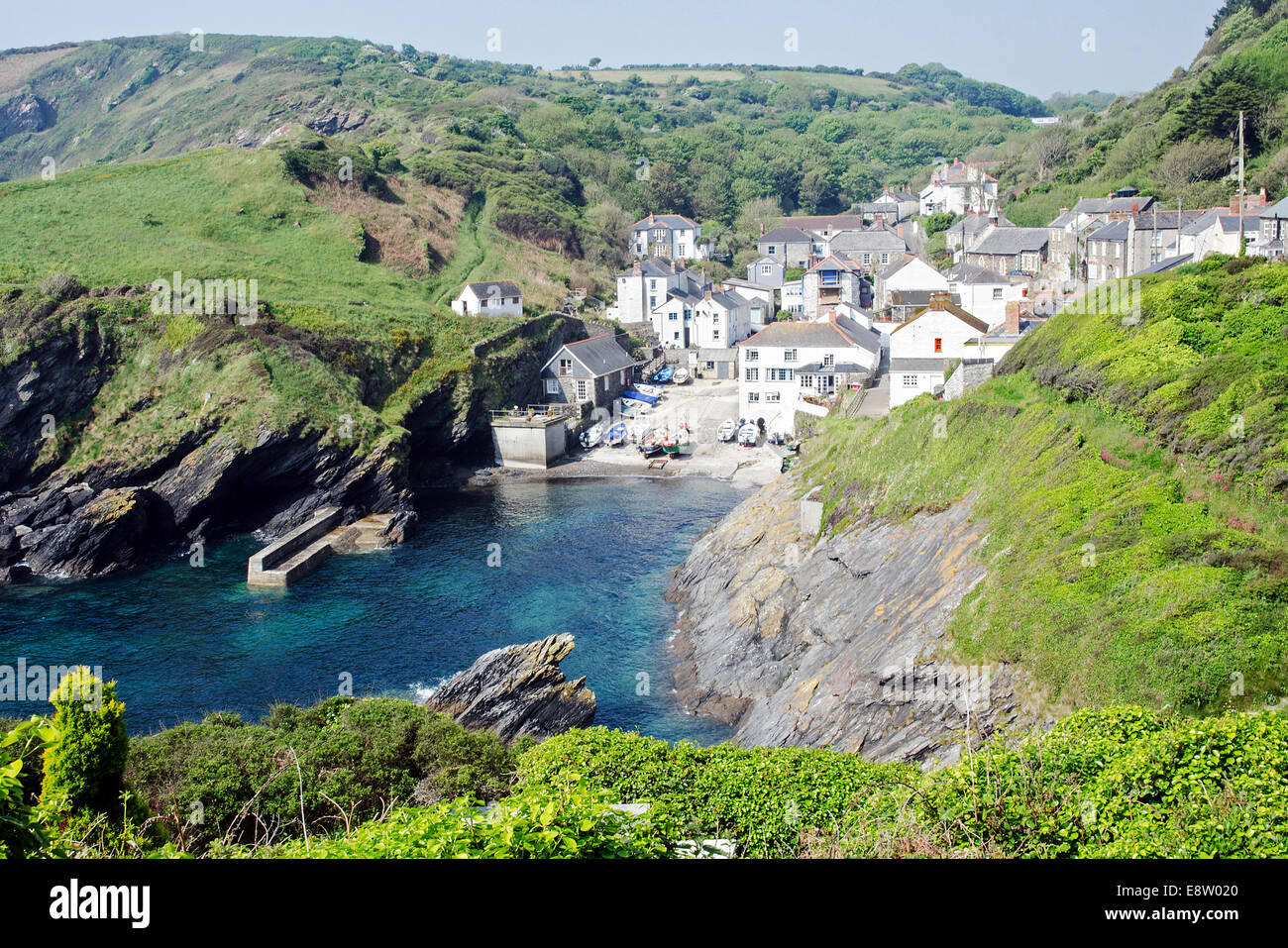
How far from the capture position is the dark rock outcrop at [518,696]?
90.5 feet

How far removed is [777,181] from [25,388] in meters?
118

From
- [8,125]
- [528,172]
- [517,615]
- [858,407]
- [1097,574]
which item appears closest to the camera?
[1097,574]

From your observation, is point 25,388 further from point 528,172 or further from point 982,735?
point 528,172

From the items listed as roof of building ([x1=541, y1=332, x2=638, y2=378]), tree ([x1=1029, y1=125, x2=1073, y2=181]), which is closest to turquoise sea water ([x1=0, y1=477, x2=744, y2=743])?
roof of building ([x1=541, y1=332, x2=638, y2=378])

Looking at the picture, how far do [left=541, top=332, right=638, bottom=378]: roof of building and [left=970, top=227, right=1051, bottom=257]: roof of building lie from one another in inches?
1247

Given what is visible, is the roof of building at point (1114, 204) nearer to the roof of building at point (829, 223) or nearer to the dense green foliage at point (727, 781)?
the roof of building at point (829, 223)

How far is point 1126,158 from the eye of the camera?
279 ft

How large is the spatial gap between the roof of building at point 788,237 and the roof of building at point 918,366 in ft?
210

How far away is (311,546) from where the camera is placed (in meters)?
49.8

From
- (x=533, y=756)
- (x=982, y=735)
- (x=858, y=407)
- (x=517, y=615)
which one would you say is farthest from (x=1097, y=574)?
(x=858, y=407)

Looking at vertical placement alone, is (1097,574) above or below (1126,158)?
below

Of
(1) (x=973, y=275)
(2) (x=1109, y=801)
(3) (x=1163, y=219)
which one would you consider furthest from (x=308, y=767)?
(3) (x=1163, y=219)

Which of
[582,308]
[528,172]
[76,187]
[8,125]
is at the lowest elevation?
[582,308]
